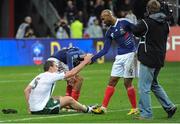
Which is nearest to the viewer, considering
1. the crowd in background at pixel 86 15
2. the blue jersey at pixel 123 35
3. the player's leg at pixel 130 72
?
the player's leg at pixel 130 72

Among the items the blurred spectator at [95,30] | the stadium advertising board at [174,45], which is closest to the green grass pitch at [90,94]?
the stadium advertising board at [174,45]

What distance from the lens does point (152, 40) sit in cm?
1564

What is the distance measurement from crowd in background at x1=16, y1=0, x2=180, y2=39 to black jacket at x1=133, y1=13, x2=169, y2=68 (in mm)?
19832

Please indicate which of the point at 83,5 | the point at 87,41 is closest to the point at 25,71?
the point at 87,41

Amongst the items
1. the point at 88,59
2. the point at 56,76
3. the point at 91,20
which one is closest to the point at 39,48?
the point at 91,20

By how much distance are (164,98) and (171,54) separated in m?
19.8

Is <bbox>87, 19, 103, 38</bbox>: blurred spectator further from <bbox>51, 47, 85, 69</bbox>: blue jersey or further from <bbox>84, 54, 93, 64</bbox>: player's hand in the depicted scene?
<bbox>84, 54, 93, 64</bbox>: player's hand

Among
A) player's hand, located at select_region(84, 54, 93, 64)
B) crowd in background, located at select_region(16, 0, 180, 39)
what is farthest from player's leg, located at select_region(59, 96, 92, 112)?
crowd in background, located at select_region(16, 0, 180, 39)

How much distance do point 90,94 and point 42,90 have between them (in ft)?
16.9

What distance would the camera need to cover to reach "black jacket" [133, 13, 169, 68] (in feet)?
50.9

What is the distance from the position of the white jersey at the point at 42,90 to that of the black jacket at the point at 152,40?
1826 mm

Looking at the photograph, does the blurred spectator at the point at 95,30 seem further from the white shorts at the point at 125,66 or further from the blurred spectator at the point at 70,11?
the white shorts at the point at 125,66

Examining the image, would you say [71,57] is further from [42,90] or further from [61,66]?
[42,90]

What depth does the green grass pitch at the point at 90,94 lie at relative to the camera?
15.8 m
